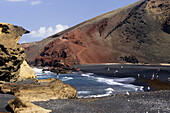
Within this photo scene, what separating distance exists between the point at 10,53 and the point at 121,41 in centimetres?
9547

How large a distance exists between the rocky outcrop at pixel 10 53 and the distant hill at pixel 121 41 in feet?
211

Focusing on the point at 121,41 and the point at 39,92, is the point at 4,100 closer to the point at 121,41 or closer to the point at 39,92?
the point at 39,92

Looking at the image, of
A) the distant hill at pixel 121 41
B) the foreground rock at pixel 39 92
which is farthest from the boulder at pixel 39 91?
the distant hill at pixel 121 41

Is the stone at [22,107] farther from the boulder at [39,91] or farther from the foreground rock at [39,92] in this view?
the boulder at [39,91]

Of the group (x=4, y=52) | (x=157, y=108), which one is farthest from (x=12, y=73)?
(x=157, y=108)

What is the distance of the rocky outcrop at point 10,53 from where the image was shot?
2494 centimetres

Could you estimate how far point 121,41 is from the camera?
382 ft

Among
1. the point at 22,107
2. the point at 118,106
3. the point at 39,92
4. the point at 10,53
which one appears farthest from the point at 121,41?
the point at 22,107

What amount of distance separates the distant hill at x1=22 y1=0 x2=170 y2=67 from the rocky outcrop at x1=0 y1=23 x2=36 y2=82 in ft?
211

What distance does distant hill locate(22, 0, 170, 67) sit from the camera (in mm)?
103125

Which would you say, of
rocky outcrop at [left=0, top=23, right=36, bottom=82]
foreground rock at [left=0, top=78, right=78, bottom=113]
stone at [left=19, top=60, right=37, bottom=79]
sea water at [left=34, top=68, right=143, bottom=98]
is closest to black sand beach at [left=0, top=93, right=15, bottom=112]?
foreground rock at [left=0, top=78, right=78, bottom=113]

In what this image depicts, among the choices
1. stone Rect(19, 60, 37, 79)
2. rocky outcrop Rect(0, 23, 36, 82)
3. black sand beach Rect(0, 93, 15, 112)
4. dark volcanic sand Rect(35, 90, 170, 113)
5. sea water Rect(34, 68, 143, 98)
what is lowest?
sea water Rect(34, 68, 143, 98)

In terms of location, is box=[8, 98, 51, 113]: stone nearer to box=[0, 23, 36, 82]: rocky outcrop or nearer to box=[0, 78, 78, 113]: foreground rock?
box=[0, 78, 78, 113]: foreground rock

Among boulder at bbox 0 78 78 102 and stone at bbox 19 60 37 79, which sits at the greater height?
stone at bbox 19 60 37 79
